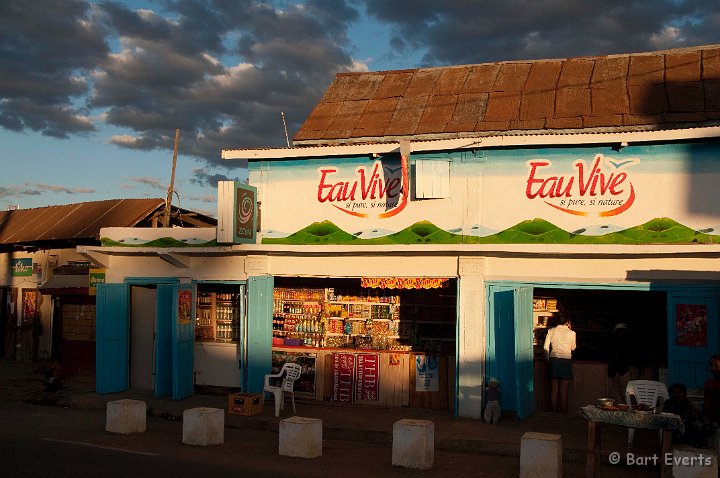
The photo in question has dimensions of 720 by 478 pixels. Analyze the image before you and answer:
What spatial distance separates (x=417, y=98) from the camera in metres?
18.8

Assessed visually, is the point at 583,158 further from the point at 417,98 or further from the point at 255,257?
the point at 255,257

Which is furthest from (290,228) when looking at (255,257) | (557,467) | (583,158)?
(557,467)

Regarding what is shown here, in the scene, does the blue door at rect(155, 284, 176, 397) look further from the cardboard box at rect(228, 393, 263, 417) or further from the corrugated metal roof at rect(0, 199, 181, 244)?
the corrugated metal roof at rect(0, 199, 181, 244)

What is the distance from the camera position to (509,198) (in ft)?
48.0

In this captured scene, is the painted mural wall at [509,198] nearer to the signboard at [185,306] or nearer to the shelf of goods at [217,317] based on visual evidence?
the signboard at [185,306]

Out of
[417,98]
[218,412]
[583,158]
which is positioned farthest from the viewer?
[417,98]

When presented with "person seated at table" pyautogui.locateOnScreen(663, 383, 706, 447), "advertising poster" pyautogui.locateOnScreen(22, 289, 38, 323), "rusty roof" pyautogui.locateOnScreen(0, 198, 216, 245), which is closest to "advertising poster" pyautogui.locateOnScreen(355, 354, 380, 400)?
"person seated at table" pyautogui.locateOnScreen(663, 383, 706, 447)

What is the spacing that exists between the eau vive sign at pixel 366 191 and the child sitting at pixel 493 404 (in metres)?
3.95

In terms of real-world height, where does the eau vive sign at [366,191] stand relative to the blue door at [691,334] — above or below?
above

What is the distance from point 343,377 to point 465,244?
165 inches

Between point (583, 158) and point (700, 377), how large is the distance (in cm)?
436

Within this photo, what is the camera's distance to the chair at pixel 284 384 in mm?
15195

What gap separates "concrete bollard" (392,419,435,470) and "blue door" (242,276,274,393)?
19.6 ft

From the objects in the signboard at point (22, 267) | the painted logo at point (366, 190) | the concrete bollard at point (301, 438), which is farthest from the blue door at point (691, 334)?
the signboard at point (22, 267)
